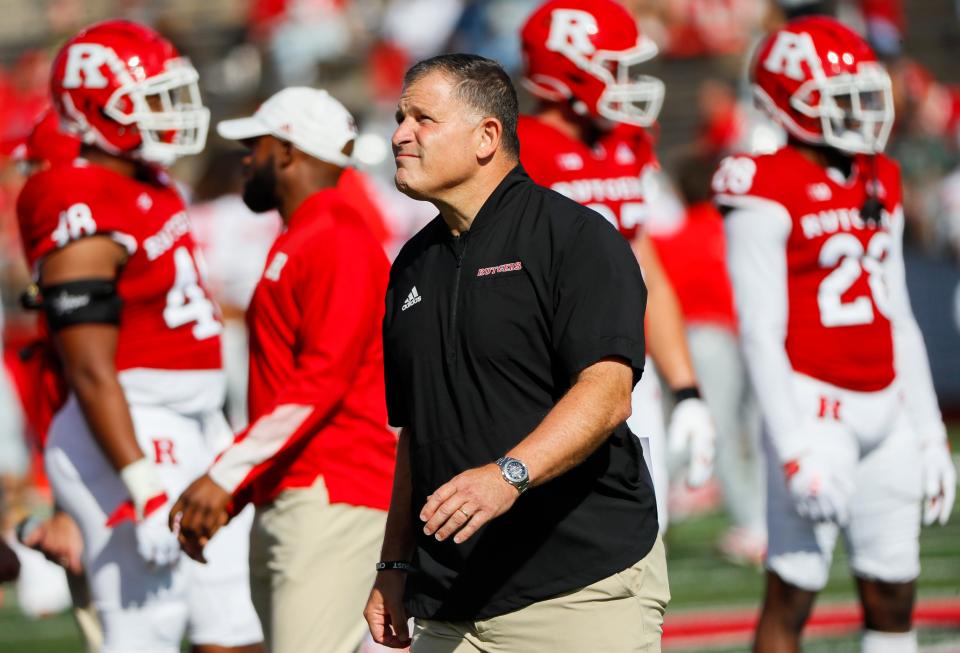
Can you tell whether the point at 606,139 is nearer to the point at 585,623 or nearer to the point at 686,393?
the point at 686,393

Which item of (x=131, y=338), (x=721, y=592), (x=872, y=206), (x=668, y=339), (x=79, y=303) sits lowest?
(x=721, y=592)

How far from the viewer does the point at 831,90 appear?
17.9ft

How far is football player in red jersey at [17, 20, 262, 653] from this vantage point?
470 centimetres

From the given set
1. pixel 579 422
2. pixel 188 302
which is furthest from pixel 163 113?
pixel 579 422

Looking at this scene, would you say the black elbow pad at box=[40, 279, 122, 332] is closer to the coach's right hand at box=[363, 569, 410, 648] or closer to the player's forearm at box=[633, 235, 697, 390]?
the coach's right hand at box=[363, 569, 410, 648]

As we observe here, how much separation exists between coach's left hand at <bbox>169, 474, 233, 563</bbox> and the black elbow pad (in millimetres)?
651

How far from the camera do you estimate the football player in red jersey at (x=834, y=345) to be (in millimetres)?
5324

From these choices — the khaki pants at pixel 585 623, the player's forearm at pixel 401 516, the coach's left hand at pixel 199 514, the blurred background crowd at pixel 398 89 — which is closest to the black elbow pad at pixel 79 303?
the coach's left hand at pixel 199 514

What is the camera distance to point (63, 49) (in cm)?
521

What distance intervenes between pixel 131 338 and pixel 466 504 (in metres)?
2.13

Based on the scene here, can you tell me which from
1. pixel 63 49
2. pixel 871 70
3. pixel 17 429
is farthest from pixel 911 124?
pixel 63 49

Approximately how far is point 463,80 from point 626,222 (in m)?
2.29

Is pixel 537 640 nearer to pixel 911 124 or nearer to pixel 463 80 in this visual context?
pixel 463 80

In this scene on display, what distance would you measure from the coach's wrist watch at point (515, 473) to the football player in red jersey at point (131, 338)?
1787 mm
